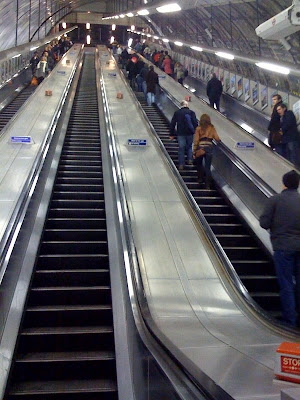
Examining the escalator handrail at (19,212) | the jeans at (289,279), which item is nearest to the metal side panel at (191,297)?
the jeans at (289,279)

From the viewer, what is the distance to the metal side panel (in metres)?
3.47

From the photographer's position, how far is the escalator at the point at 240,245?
723 cm

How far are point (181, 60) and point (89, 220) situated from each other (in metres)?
24.8

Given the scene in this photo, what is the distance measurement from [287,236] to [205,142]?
4657 mm

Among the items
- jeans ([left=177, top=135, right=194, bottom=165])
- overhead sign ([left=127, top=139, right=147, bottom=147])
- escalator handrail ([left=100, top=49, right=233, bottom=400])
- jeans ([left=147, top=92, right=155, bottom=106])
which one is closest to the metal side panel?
escalator handrail ([left=100, top=49, right=233, bottom=400])

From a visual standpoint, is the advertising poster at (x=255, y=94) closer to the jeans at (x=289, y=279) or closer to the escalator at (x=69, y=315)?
the escalator at (x=69, y=315)

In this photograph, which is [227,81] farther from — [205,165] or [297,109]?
[205,165]

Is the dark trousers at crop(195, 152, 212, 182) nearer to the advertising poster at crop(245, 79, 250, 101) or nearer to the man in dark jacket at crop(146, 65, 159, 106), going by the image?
the man in dark jacket at crop(146, 65, 159, 106)

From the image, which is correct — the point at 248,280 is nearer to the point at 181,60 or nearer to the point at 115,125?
the point at 115,125

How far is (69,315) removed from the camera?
20.4ft

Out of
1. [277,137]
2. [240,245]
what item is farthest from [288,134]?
[240,245]

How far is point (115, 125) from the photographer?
14.9m

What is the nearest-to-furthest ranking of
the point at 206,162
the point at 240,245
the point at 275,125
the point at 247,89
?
1. the point at 240,245
2. the point at 206,162
3. the point at 275,125
4. the point at 247,89

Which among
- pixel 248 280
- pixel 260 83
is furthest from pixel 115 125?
pixel 248 280
